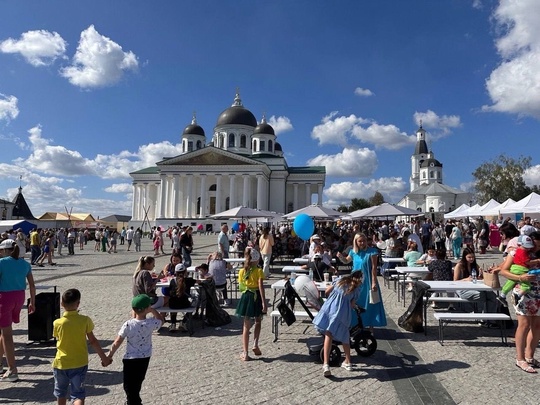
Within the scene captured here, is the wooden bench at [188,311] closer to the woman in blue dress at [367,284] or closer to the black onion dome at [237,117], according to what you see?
the woman in blue dress at [367,284]

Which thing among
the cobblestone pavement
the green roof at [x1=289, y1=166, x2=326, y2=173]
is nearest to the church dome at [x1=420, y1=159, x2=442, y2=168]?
the green roof at [x1=289, y1=166, x2=326, y2=173]

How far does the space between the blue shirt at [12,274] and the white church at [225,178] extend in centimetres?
5921

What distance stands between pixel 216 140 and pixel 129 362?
76281 mm

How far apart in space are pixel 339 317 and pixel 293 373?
0.94 meters

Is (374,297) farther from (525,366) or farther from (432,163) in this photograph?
(432,163)

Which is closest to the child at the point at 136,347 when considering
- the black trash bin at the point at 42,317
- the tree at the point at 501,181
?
the black trash bin at the point at 42,317

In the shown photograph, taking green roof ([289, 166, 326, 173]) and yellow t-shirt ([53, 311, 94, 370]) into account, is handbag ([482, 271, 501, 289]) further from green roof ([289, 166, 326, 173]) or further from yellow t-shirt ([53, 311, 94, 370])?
green roof ([289, 166, 326, 173])

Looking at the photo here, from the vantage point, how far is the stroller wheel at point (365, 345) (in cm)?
594

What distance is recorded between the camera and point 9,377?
507 centimetres

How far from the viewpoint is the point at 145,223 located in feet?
225

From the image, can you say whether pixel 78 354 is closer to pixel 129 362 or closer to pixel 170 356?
pixel 129 362

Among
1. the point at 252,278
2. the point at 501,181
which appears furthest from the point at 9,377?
the point at 501,181

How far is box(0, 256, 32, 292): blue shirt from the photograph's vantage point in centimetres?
526

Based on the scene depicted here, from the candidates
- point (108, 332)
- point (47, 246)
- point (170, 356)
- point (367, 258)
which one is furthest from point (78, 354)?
point (47, 246)
